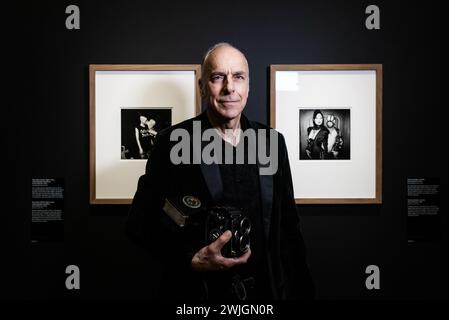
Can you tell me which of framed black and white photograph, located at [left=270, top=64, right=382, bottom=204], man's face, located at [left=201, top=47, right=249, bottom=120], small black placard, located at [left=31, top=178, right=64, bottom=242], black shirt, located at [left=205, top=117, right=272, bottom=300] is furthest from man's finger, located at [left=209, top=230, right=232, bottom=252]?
small black placard, located at [left=31, top=178, right=64, bottom=242]

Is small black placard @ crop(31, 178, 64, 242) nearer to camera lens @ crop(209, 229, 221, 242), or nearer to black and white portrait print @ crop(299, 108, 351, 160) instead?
camera lens @ crop(209, 229, 221, 242)

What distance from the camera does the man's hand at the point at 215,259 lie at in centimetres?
110

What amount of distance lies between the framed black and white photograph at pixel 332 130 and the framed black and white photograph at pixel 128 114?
38 centimetres

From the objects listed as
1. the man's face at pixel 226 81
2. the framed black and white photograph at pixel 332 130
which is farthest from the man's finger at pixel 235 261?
the framed black and white photograph at pixel 332 130

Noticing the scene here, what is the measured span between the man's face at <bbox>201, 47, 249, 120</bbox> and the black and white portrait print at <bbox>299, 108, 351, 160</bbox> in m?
0.47

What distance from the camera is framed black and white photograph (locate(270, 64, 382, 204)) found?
63.6 inches

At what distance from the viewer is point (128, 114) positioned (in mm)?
1616

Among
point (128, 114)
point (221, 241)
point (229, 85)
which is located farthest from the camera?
point (128, 114)

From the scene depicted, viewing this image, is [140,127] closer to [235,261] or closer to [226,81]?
[226,81]

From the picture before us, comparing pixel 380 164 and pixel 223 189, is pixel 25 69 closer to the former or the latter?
pixel 223 189

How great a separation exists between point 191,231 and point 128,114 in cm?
66

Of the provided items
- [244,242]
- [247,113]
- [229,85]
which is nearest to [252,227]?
[244,242]

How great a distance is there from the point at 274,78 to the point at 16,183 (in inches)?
44.9

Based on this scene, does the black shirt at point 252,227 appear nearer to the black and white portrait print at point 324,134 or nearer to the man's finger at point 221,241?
the man's finger at point 221,241
